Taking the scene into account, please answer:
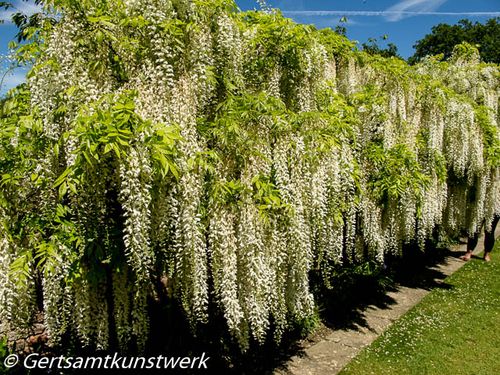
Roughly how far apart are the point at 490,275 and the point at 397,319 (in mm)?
4020

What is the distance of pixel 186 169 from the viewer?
10.8 ft

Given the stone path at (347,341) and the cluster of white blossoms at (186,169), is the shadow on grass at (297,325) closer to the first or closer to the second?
the stone path at (347,341)

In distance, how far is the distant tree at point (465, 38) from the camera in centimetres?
3666

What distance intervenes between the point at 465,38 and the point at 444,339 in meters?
40.1

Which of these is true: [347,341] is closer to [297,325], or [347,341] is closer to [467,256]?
[297,325]

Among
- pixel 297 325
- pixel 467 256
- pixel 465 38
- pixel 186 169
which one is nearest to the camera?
pixel 186 169

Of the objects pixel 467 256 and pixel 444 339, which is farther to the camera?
pixel 467 256

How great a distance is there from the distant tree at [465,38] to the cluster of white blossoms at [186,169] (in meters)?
35.9

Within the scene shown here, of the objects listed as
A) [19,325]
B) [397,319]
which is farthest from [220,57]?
[397,319]

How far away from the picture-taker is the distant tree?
1443 inches

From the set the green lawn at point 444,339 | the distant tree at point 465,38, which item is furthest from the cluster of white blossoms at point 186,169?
the distant tree at point 465,38

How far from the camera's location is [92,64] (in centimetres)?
327

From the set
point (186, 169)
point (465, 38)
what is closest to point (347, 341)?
point (186, 169)

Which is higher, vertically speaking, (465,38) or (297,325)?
(465,38)
